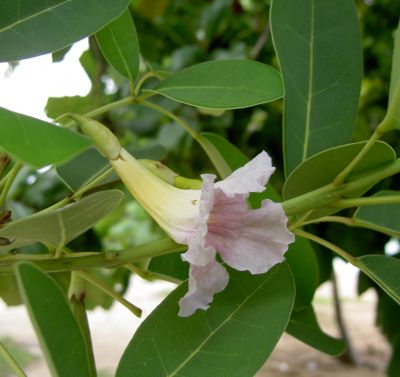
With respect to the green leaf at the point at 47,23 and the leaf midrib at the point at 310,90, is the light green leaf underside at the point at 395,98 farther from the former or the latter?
the green leaf at the point at 47,23

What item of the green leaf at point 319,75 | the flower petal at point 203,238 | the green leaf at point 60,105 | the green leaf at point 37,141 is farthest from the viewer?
the green leaf at point 60,105

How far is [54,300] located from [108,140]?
7.0 inches

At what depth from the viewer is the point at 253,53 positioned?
1.73 m

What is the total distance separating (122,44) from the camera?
798mm

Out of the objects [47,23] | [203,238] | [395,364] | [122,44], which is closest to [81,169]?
[122,44]

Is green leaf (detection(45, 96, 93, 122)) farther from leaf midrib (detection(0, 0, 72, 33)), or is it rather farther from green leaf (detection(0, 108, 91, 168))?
green leaf (detection(0, 108, 91, 168))

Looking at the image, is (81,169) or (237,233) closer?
(237,233)

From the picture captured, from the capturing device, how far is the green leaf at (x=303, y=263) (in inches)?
31.7

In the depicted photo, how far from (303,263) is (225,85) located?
0.85 feet

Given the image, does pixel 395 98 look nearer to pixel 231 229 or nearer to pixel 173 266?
pixel 231 229

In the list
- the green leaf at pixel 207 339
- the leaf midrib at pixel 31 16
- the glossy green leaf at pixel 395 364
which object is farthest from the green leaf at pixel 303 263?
the glossy green leaf at pixel 395 364

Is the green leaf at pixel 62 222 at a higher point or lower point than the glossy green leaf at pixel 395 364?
higher

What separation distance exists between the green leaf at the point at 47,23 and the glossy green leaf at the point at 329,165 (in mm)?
246

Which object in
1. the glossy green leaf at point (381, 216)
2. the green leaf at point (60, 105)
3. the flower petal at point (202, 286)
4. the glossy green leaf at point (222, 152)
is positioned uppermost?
the green leaf at point (60, 105)
